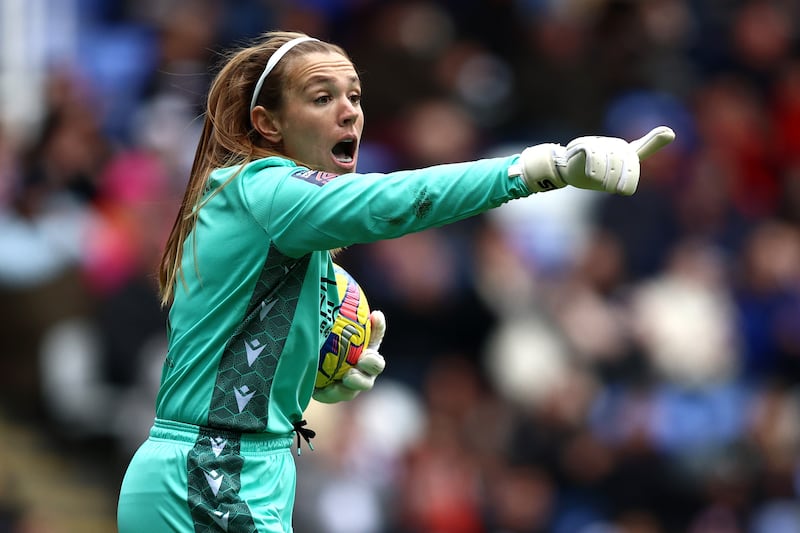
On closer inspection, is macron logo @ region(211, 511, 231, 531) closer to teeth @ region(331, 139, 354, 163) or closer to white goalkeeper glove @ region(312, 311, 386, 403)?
white goalkeeper glove @ region(312, 311, 386, 403)

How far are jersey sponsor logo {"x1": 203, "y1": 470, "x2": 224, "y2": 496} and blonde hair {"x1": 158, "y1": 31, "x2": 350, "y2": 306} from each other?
55 centimetres

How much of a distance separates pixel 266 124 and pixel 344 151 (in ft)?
0.79

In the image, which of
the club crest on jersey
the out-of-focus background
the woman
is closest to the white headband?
the woman

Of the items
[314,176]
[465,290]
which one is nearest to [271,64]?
[314,176]

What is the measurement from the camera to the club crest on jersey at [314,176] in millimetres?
3990

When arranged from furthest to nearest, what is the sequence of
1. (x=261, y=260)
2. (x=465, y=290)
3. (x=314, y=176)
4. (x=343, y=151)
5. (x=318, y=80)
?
(x=465, y=290) < (x=343, y=151) < (x=318, y=80) < (x=261, y=260) < (x=314, y=176)

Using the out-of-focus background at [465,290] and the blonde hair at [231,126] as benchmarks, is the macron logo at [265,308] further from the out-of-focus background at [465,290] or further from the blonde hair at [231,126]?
the out-of-focus background at [465,290]

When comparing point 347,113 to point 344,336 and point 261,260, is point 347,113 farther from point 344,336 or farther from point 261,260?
point 344,336

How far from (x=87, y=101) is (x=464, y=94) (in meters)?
3.01

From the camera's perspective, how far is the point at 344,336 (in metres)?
4.59

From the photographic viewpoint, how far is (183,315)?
4.23 metres

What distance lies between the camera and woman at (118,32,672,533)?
3.88 m

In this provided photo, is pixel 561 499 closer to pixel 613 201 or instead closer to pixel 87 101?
pixel 613 201

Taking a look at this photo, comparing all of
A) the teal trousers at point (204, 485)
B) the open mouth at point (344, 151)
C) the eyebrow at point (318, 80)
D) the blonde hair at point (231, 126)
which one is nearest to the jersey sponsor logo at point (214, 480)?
the teal trousers at point (204, 485)
